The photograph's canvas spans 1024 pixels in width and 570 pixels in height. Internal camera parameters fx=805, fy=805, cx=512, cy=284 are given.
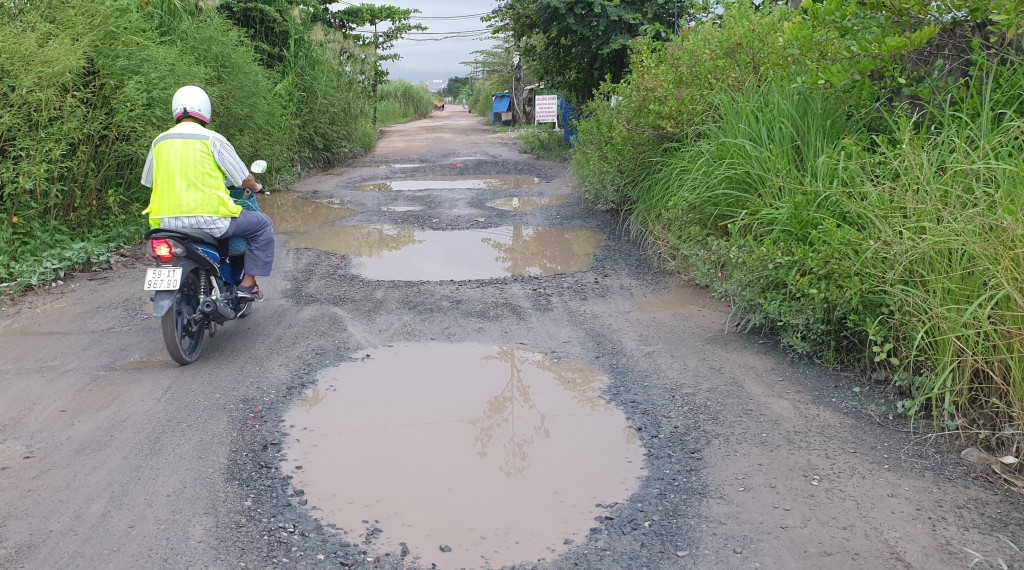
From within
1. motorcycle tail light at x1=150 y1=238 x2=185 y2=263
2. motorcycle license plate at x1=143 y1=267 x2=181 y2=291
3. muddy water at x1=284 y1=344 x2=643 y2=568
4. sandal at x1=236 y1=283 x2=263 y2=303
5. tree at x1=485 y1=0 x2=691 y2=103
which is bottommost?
muddy water at x1=284 y1=344 x2=643 y2=568

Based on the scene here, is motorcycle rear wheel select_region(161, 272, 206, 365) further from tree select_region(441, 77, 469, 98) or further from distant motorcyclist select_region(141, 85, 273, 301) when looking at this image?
tree select_region(441, 77, 469, 98)

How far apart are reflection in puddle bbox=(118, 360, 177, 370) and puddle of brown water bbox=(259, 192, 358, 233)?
4547 millimetres

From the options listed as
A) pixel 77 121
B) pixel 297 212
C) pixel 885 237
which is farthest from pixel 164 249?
pixel 297 212

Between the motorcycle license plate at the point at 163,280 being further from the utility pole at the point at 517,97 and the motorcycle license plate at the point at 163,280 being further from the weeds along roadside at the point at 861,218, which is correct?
the utility pole at the point at 517,97

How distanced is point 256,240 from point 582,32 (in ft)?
34.4

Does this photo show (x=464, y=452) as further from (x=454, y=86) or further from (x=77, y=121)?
(x=454, y=86)

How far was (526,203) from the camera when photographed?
11578mm

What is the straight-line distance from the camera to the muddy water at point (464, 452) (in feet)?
10.7

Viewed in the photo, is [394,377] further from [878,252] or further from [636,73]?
[636,73]

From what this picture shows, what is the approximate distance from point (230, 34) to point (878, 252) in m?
10.1

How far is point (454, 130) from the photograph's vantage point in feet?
97.5

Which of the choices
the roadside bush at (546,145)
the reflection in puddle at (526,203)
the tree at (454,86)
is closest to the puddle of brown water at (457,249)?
the reflection in puddle at (526,203)

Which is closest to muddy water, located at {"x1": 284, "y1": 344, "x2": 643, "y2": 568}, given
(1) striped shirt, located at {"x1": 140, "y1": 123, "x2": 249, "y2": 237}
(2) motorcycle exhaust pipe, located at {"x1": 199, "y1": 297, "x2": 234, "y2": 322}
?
(2) motorcycle exhaust pipe, located at {"x1": 199, "y1": 297, "x2": 234, "y2": 322}

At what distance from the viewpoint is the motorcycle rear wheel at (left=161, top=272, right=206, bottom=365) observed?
4.97 metres
